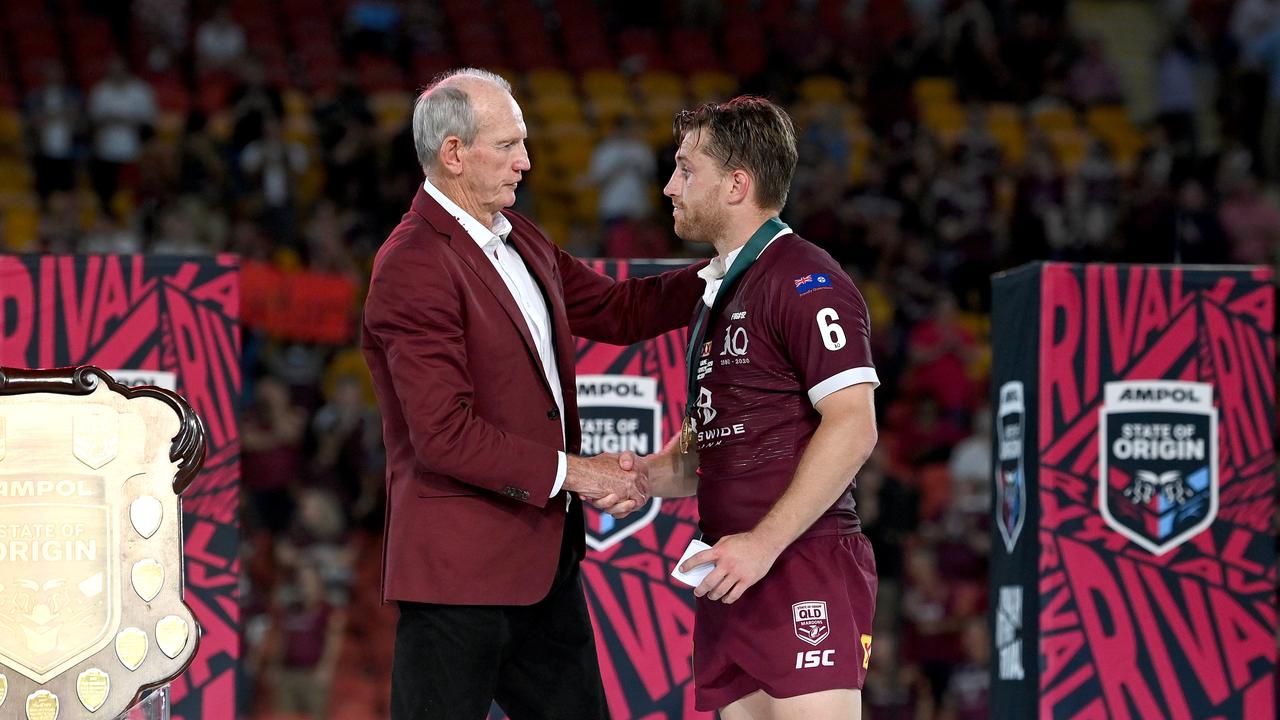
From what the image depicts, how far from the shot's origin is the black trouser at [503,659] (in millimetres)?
3742

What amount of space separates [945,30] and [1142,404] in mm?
A: 8705

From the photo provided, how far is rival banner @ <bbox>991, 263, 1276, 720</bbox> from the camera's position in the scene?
497 centimetres

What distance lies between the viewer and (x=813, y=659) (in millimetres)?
3574

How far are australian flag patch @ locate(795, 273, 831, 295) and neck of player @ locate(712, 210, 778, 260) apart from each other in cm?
24

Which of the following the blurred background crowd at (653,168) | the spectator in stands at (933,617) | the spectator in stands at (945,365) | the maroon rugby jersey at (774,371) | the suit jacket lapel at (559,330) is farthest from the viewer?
the spectator in stands at (945,365)

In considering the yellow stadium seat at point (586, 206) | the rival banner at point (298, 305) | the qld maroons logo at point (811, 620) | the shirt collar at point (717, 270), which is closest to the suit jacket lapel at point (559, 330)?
the shirt collar at point (717, 270)

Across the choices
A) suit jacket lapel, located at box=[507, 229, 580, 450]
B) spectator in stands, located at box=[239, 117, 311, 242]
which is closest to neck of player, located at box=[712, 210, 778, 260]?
suit jacket lapel, located at box=[507, 229, 580, 450]

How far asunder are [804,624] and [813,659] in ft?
0.26

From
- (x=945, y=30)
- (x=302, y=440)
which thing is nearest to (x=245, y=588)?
(x=302, y=440)

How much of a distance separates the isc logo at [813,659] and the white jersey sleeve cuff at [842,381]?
560 millimetres

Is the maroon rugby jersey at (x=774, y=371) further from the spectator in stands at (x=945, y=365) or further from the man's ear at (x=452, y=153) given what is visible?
the spectator in stands at (x=945, y=365)

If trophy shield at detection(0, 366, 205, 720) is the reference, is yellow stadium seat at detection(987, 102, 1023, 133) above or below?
above

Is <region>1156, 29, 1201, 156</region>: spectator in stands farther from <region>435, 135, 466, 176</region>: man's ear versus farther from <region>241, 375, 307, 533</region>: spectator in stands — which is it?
<region>435, 135, 466, 176</region>: man's ear

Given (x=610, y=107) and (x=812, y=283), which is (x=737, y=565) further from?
(x=610, y=107)
